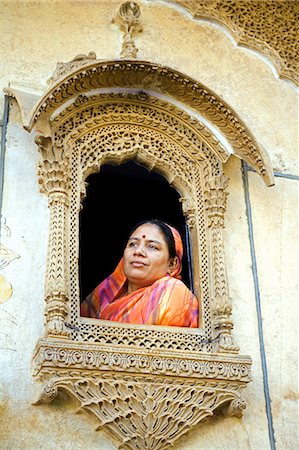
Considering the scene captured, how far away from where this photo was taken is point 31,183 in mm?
5449

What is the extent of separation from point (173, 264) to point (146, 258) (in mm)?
221

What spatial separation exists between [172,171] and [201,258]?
0.62 meters

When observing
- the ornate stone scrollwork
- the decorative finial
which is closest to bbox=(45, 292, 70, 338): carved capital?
the ornate stone scrollwork

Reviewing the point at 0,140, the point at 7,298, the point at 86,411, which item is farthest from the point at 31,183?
the point at 86,411

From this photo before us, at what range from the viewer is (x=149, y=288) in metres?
5.40

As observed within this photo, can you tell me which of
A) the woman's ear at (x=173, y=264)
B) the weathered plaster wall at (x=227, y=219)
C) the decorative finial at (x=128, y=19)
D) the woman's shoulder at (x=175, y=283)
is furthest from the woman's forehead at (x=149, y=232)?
the decorative finial at (x=128, y=19)

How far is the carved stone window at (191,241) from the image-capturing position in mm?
4754

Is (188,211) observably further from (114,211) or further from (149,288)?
(114,211)

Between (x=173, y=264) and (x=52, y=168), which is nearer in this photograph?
(x=52, y=168)

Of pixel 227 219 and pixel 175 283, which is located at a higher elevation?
pixel 227 219

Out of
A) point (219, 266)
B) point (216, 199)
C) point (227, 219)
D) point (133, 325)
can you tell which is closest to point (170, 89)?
point (216, 199)

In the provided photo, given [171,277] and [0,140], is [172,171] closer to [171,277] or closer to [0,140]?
[171,277]

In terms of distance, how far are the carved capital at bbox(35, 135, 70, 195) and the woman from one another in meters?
0.59

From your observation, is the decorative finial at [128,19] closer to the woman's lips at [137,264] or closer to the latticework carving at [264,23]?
the latticework carving at [264,23]
